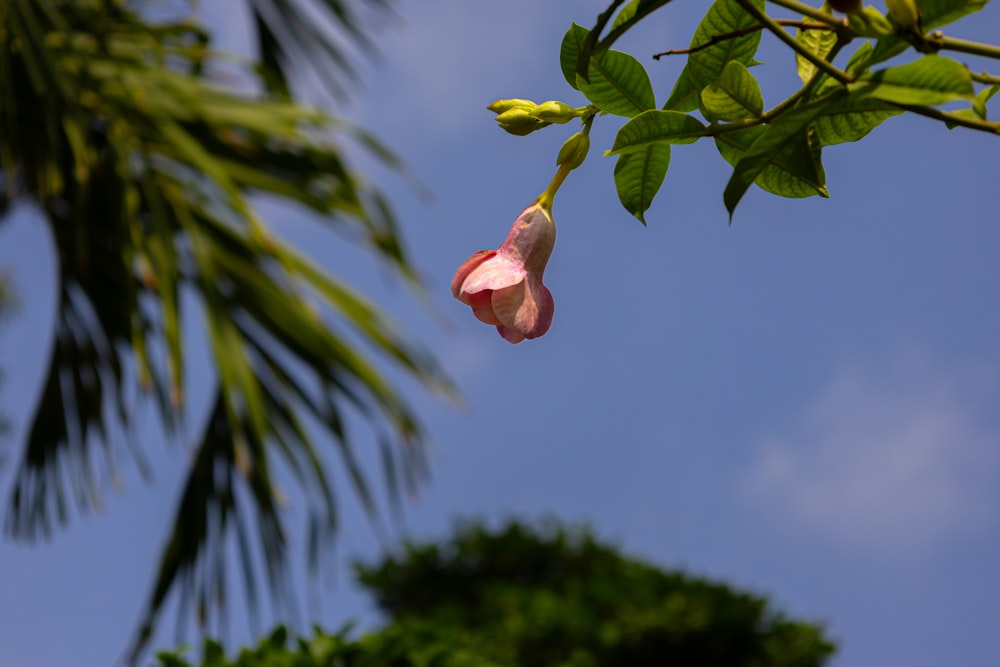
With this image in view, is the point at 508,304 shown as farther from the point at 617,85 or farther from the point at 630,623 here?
the point at 630,623

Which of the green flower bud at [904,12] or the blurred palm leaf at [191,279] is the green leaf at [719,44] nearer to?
the green flower bud at [904,12]

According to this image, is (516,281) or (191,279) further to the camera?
(191,279)

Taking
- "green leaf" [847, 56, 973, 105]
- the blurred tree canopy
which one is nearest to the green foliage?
"green leaf" [847, 56, 973, 105]

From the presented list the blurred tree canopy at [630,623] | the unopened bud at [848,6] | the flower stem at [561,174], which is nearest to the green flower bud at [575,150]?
the flower stem at [561,174]

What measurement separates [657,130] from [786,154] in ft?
0.15

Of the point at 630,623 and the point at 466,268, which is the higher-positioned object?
the point at 630,623

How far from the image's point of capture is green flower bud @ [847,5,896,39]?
0.31 meters

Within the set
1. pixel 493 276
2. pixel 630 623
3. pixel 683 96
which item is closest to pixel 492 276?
pixel 493 276

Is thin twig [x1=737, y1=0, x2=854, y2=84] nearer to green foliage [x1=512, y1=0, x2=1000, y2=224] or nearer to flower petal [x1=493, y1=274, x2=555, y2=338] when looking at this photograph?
green foliage [x1=512, y1=0, x2=1000, y2=224]

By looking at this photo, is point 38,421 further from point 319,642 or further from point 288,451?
point 319,642

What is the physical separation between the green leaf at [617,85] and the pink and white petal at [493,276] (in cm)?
7

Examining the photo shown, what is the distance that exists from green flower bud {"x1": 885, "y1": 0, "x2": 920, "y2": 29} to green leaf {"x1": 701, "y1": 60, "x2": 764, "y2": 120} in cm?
5

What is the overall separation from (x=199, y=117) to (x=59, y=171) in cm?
42

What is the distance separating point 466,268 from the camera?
0.39 m
